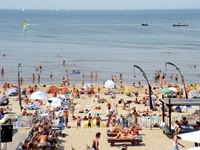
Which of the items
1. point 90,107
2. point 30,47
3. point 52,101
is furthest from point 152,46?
point 52,101

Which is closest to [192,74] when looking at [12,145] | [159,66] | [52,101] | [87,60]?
[159,66]

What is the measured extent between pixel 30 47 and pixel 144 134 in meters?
54.9

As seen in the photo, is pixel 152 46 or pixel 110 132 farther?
pixel 152 46

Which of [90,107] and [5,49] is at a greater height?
[5,49]

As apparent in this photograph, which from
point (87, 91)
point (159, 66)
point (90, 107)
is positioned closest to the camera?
point (90, 107)

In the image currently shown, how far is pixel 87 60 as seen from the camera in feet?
182

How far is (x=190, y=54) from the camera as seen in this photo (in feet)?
202

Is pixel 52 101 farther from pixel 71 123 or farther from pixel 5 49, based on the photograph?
pixel 5 49

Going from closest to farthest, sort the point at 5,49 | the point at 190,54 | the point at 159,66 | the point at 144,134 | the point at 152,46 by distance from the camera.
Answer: the point at 144,134 → the point at 159,66 → the point at 190,54 → the point at 5,49 → the point at 152,46

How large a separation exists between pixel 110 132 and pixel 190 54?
46.9 meters

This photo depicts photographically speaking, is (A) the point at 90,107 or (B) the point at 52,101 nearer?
(B) the point at 52,101

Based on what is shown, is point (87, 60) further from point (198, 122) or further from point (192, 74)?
point (198, 122)

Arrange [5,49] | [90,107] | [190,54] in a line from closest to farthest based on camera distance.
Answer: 1. [90,107]
2. [190,54]
3. [5,49]

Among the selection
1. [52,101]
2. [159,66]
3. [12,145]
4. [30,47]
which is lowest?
[12,145]
